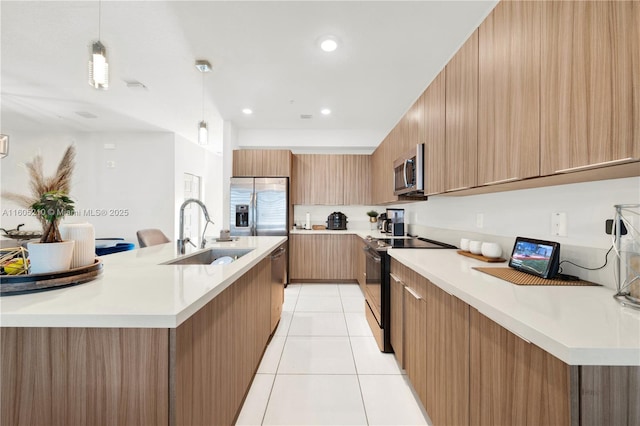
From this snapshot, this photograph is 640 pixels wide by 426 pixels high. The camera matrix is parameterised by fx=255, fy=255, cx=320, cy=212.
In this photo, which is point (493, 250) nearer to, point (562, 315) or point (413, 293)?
point (413, 293)

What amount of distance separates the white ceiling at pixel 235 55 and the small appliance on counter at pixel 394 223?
5.04 ft

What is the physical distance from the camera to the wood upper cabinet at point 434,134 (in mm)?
1781

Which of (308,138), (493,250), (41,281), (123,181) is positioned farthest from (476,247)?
(123,181)

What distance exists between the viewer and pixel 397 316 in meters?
1.94

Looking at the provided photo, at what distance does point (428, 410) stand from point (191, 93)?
4056mm

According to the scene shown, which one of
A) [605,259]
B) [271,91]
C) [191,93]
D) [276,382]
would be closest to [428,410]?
[276,382]

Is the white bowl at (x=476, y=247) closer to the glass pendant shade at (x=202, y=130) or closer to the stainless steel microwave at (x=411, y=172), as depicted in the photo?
the stainless steel microwave at (x=411, y=172)

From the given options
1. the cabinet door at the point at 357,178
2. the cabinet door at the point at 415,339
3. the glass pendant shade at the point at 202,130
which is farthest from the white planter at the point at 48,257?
the cabinet door at the point at 357,178

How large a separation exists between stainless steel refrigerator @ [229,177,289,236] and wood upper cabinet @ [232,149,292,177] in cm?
15

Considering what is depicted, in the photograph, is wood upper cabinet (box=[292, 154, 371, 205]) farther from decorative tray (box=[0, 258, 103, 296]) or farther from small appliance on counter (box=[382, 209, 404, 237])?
decorative tray (box=[0, 258, 103, 296])

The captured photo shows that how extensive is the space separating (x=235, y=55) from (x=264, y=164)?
6.20 feet

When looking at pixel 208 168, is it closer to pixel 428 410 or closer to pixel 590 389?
pixel 428 410

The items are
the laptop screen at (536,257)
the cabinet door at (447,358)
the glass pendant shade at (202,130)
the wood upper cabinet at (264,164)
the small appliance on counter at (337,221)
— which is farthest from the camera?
the small appliance on counter at (337,221)

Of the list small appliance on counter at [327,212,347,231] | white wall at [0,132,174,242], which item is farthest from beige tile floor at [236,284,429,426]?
white wall at [0,132,174,242]
